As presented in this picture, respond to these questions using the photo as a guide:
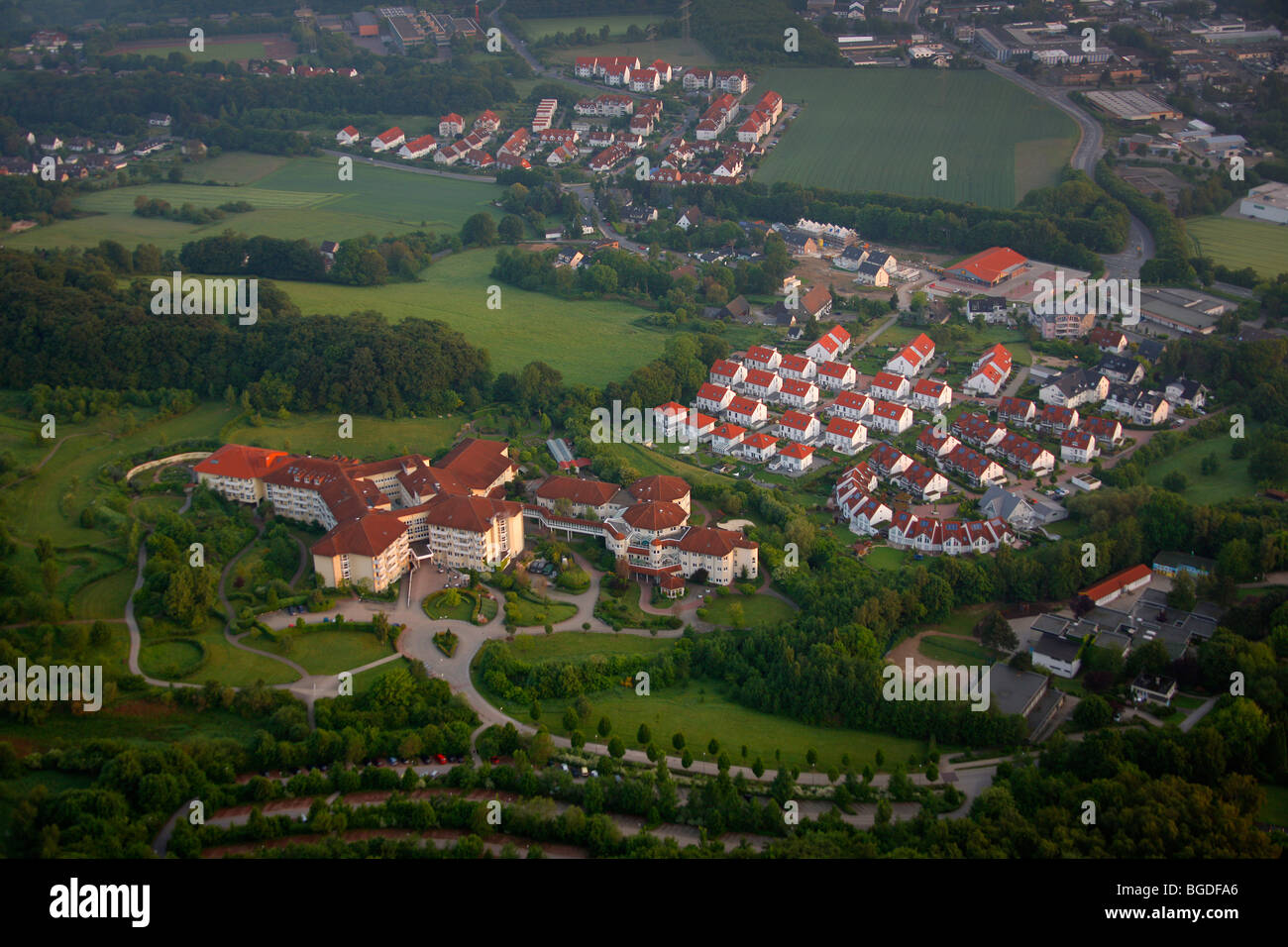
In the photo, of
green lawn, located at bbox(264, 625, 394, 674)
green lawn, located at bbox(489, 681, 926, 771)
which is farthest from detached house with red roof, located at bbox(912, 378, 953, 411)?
green lawn, located at bbox(264, 625, 394, 674)

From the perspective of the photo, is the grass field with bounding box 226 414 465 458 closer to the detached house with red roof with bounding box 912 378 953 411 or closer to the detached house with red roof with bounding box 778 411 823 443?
the detached house with red roof with bounding box 778 411 823 443

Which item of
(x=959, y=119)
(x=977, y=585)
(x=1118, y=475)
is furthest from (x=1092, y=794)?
(x=959, y=119)

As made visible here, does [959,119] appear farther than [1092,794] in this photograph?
Yes

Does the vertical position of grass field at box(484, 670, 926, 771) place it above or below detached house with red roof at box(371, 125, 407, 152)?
below

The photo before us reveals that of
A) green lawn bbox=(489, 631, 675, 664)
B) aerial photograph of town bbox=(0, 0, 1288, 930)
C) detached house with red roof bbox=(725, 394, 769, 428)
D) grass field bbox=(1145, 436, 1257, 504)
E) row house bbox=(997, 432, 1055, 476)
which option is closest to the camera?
aerial photograph of town bbox=(0, 0, 1288, 930)

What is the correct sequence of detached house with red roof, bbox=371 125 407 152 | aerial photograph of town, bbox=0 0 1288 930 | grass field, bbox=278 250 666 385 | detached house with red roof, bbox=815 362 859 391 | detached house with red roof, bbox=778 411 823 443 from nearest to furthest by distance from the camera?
aerial photograph of town, bbox=0 0 1288 930
detached house with red roof, bbox=778 411 823 443
detached house with red roof, bbox=815 362 859 391
grass field, bbox=278 250 666 385
detached house with red roof, bbox=371 125 407 152

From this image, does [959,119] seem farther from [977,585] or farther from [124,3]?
[124,3]

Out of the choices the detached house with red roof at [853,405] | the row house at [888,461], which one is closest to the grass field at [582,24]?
the detached house with red roof at [853,405]
